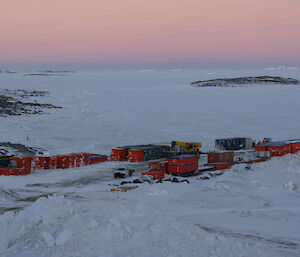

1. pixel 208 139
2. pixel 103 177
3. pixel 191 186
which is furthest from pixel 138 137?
pixel 191 186

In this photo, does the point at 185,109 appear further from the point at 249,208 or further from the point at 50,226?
the point at 50,226

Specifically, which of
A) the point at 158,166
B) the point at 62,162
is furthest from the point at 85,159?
the point at 158,166

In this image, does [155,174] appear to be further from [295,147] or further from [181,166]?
[295,147]

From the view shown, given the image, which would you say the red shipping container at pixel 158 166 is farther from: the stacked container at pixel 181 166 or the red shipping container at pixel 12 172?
the red shipping container at pixel 12 172

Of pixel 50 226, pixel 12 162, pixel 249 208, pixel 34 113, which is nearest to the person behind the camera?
pixel 50 226

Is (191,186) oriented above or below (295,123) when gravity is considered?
below

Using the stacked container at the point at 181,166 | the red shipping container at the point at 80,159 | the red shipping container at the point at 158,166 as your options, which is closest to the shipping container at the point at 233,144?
the stacked container at the point at 181,166
